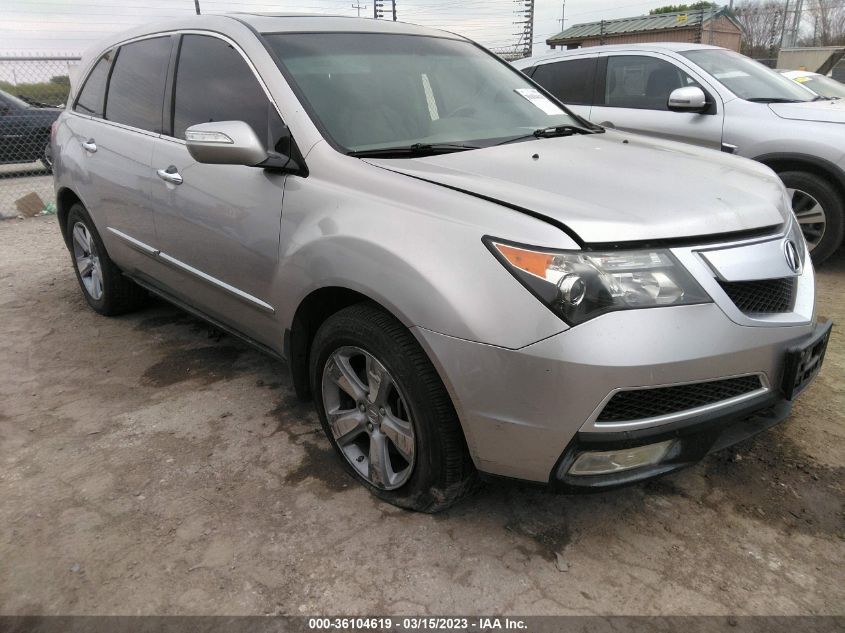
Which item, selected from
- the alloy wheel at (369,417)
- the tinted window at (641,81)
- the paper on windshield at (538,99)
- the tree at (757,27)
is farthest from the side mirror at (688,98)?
the tree at (757,27)

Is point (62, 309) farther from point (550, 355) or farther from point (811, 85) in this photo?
point (811, 85)

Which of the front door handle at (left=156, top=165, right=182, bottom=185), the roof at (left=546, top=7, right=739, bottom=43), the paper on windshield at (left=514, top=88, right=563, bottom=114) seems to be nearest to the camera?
the front door handle at (left=156, top=165, right=182, bottom=185)

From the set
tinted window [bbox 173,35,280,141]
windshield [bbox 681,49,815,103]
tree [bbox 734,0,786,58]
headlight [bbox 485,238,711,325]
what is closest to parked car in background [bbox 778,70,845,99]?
windshield [bbox 681,49,815,103]

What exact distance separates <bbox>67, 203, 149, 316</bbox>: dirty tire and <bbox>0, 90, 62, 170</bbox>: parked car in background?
24.3 feet

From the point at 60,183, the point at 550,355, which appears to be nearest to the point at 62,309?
the point at 60,183

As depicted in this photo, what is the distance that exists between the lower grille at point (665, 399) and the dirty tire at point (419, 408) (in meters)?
0.49

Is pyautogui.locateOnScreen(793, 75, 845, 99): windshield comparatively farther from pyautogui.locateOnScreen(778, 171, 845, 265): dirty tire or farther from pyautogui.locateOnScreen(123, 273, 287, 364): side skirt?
pyautogui.locateOnScreen(123, 273, 287, 364): side skirt

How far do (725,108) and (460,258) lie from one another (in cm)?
432

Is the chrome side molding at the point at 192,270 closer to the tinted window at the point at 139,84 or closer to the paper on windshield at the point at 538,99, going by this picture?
the tinted window at the point at 139,84

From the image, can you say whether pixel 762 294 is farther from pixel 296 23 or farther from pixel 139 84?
pixel 139 84

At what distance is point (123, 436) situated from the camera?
2.98 meters

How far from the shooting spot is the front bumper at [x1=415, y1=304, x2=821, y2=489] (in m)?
1.78

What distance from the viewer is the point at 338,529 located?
91.5 inches

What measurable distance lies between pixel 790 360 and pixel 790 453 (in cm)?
86
